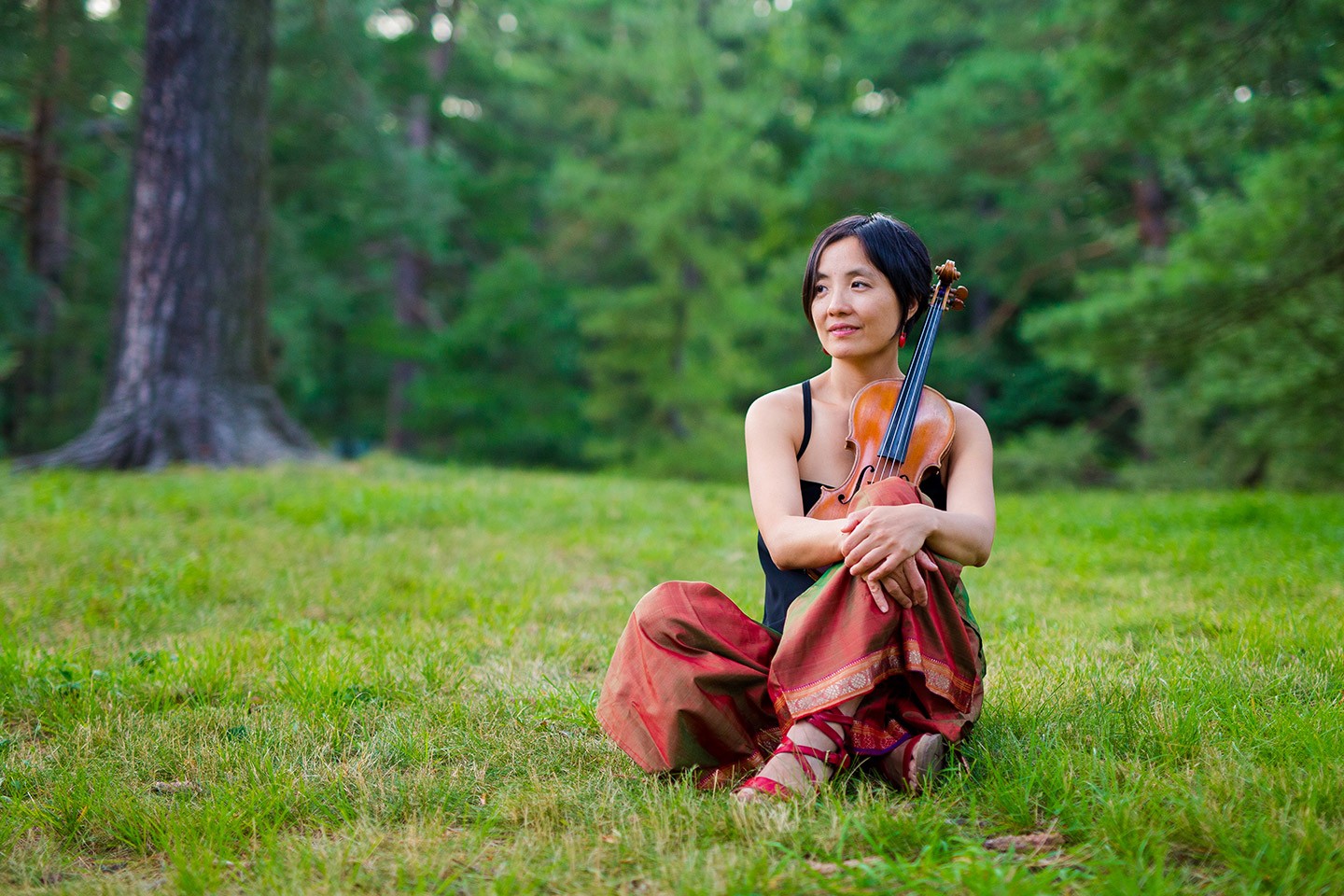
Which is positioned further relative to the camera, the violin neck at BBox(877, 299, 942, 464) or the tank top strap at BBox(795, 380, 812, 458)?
the tank top strap at BBox(795, 380, 812, 458)

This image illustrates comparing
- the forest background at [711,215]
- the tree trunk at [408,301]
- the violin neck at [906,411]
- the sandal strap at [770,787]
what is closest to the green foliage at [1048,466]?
the forest background at [711,215]

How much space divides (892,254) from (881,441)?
500mm

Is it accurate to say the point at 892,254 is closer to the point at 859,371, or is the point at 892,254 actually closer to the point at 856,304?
the point at 856,304

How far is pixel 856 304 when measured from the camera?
2512 mm

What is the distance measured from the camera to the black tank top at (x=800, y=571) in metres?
2.54

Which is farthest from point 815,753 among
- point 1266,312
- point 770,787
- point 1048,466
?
point 1048,466

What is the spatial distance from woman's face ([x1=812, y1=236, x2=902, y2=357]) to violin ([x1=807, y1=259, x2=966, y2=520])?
117 millimetres

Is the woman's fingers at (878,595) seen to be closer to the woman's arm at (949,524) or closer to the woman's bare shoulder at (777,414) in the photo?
the woman's arm at (949,524)

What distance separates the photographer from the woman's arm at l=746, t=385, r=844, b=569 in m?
2.31

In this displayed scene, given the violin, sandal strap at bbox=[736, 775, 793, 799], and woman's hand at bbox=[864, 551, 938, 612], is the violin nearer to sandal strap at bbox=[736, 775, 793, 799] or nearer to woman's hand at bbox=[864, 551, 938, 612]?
woman's hand at bbox=[864, 551, 938, 612]

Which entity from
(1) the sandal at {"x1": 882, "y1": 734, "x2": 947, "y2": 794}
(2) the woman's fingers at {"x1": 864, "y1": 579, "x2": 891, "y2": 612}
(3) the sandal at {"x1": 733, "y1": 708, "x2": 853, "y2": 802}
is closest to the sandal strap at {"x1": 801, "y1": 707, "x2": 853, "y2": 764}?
(3) the sandal at {"x1": 733, "y1": 708, "x2": 853, "y2": 802}

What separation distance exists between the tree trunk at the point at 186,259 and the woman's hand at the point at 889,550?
713 centimetres

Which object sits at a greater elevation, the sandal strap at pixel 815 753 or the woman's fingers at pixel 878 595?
the woman's fingers at pixel 878 595

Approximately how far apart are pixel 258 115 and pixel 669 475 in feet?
38.1
